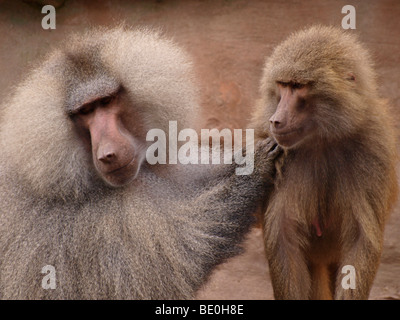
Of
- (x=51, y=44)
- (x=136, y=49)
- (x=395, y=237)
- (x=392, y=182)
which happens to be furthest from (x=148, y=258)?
(x=51, y=44)

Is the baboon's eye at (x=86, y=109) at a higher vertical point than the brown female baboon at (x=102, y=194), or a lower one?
higher

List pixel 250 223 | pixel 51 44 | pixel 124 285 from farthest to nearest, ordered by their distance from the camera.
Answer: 1. pixel 51 44
2. pixel 250 223
3. pixel 124 285

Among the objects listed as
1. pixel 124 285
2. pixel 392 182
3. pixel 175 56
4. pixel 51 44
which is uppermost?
pixel 51 44

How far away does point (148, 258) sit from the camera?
2.88 meters

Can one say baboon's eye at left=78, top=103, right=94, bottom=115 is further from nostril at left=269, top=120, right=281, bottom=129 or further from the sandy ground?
the sandy ground

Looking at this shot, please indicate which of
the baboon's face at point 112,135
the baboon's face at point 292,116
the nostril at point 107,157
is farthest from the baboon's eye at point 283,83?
the nostril at point 107,157

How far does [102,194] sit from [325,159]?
1.05 meters

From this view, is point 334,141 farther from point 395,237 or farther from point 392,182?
point 395,237

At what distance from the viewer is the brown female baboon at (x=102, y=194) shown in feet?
9.39

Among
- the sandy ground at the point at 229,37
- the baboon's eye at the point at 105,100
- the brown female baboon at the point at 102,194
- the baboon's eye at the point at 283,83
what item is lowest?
the brown female baboon at the point at 102,194

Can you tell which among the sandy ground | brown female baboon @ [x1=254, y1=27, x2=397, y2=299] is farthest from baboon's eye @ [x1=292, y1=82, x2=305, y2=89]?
the sandy ground

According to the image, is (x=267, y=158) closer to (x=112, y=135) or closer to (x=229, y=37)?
(x=112, y=135)

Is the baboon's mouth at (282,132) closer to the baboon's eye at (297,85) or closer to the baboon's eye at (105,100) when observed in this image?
the baboon's eye at (297,85)

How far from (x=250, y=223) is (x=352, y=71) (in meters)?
0.86
